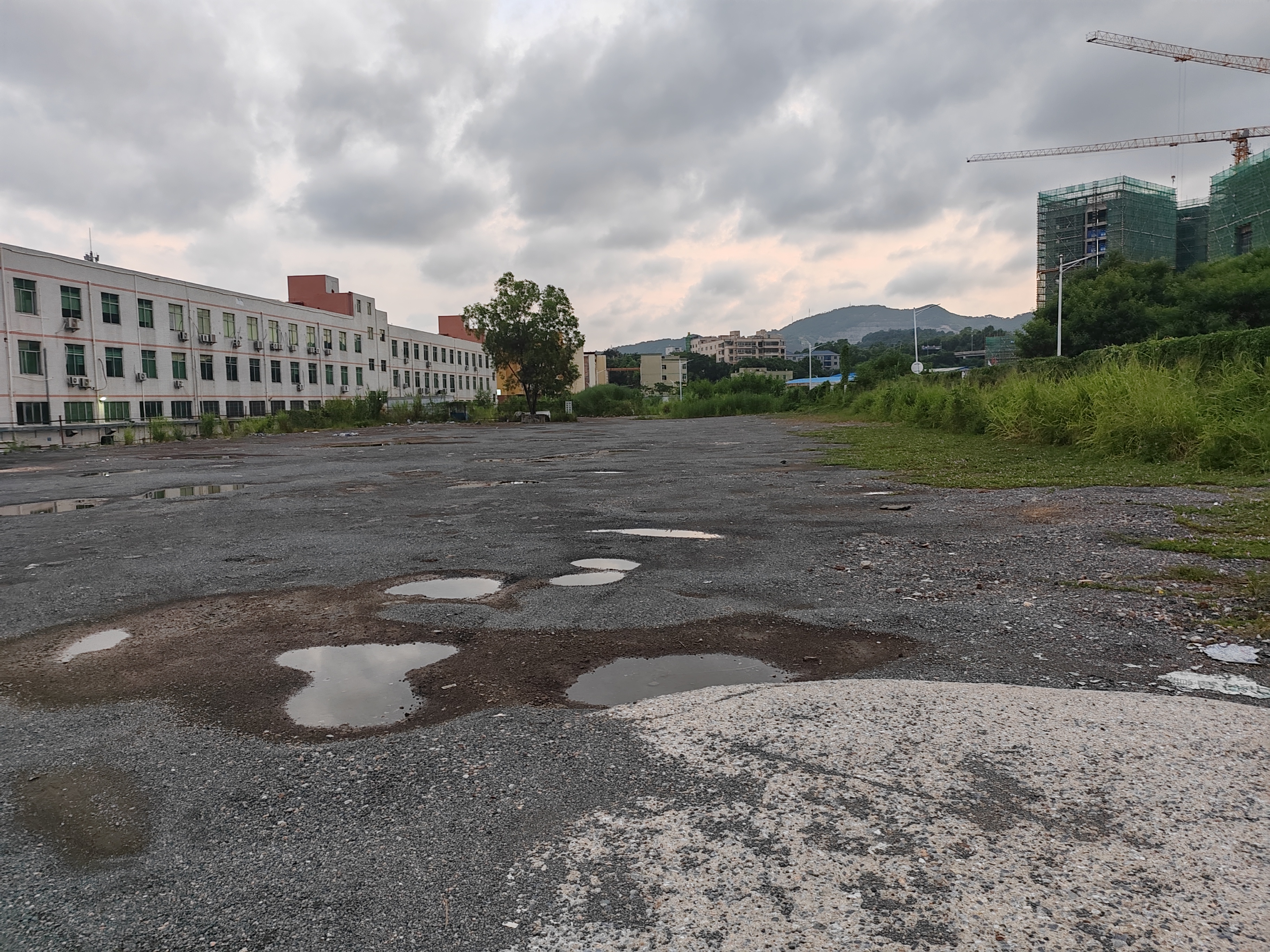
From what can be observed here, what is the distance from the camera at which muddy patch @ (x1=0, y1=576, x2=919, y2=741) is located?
356cm

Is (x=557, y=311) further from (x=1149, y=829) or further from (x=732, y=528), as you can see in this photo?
(x=1149, y=829)

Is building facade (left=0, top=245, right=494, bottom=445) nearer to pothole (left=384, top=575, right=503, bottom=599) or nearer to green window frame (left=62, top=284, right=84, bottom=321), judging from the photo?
green window frame (left=62, top=284, right=84, bottom=321)

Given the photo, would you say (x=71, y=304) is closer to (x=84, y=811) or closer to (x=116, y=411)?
(x=116, y=411)

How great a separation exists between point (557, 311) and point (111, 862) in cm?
5644

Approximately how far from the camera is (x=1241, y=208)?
67062mm

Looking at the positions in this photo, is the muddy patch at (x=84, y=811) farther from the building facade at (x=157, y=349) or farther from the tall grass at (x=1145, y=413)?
the building facade at (x=157, y=349)

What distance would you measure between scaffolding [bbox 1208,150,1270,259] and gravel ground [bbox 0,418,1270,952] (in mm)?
70461

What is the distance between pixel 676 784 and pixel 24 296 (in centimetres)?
4393

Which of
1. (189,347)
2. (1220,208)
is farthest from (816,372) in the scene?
(189,347)

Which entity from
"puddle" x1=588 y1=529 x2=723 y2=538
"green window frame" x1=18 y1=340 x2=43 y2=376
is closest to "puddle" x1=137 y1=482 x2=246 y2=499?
"puddle" x1=588 y1=529 x2=723 y2=538

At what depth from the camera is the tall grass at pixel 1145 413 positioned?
10359mm

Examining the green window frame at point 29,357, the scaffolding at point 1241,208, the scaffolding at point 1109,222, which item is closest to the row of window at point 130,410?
the green window frame at point 29,357

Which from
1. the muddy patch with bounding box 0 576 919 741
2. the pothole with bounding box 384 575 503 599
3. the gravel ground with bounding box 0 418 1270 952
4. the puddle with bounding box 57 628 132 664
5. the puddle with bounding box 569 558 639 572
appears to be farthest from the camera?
the puddle with bounding box 569 558 639 572

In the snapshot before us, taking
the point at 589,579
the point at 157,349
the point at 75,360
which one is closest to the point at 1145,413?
the point at 589,579
